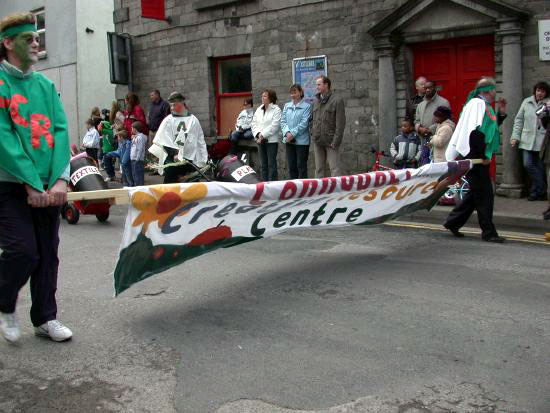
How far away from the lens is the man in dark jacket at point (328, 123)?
38.6 ft

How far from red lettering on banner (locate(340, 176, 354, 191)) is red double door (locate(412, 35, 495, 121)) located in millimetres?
6541

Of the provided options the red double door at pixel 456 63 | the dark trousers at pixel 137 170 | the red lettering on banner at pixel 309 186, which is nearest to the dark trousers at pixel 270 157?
the dark trousers at pixel 137 170

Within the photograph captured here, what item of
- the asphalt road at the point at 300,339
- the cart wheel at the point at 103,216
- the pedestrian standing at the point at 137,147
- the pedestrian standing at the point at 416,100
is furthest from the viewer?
the pedestrian standing at the point at 137,147

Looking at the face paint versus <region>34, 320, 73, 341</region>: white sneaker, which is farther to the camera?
<region>34, 320, 73, 341</region>: white sneaker

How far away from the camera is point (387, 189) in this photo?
23.1 ft

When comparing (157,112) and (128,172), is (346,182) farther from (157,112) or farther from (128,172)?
(157,112)

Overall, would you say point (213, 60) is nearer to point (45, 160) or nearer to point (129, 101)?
point (129, 101)

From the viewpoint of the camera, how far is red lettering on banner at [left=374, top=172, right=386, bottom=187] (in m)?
6.81

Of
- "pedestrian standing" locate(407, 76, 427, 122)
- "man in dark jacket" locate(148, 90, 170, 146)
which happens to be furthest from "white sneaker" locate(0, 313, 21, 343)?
"man in dark jacket" locate(148, 90, 170, 146)

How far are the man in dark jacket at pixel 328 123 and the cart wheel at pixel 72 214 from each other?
13.7 ft

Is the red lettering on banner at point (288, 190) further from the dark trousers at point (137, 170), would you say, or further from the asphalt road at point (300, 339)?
the dark trousers at point (137, 170)

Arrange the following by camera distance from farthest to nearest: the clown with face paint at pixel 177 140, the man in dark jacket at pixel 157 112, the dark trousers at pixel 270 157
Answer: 1. the man in dark jacket at pixel 157 112
2. the dark trousers at pixel 270 157
3. the clown with face paint at pixel 177 140

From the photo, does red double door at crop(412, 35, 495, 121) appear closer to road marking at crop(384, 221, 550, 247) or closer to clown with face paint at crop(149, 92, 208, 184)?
road marking at crop(384, 221, 550, 247)

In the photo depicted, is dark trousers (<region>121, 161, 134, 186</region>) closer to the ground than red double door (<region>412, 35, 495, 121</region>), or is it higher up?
closer to the ground
